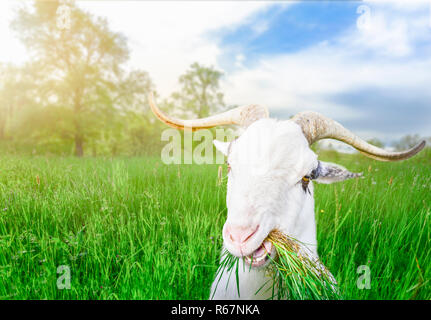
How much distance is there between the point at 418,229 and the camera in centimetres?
260

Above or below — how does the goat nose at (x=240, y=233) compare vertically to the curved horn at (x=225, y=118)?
below

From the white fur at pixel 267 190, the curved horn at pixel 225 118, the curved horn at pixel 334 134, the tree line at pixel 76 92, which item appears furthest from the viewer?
the tree line at pixel 76 92

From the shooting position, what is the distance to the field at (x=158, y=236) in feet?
6.57

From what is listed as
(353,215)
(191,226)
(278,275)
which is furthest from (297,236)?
(353,215)

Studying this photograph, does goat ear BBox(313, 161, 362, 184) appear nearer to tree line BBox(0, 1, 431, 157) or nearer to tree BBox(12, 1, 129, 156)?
tree line BBox(0, 1, 431, 157)

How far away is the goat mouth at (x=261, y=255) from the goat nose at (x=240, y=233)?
0.19 m

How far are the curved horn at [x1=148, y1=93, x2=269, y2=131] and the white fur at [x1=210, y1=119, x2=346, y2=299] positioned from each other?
268mm

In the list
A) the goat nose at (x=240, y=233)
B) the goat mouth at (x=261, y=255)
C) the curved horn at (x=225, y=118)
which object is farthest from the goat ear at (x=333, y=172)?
the goat nose at (x=240, y=233)

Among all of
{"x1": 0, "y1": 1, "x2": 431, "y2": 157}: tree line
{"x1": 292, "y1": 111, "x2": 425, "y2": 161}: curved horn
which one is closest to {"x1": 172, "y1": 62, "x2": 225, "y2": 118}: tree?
{"x1": 0, "y1": 1, "x2": 431, "y2": 157}: tree line

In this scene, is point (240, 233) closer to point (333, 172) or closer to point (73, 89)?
point (333, 172)

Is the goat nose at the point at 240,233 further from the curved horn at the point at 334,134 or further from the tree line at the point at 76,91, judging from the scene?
the tree line at the point at 76,91

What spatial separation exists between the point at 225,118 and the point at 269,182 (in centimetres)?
106

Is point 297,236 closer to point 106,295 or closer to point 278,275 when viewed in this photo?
point 278,275
